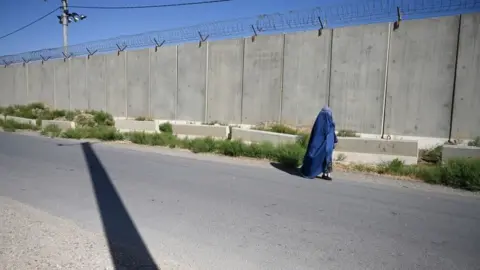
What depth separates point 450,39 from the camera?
920 cm

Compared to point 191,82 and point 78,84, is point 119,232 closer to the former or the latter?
point 191,82

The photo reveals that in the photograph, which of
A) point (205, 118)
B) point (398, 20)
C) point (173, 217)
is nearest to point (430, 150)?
point (398, 20)

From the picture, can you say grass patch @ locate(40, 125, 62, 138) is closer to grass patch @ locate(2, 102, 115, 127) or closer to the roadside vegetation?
the roadside vegetation

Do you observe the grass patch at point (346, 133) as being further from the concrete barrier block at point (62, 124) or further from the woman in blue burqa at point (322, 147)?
the concrete barrier block at point (62, 124)

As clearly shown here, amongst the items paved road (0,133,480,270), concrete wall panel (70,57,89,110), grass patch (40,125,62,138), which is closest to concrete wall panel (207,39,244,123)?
paved road (0,133,480,270)

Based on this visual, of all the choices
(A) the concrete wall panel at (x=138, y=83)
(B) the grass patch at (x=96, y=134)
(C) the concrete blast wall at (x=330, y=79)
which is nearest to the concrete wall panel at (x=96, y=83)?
(C) the concrete blast wall at (x=330, y=79)

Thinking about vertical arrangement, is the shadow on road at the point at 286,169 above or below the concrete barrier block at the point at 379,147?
below

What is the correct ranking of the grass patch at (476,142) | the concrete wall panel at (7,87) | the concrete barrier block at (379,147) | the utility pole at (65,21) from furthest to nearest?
the concrete wall panel at (7,87), the utility pole at (65,21), the grass patch at (476,142), the concrete barrier block at (379,147)

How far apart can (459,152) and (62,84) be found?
76.0ft

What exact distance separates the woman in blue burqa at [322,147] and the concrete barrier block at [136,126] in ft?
28.2

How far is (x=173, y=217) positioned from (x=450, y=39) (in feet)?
29.9

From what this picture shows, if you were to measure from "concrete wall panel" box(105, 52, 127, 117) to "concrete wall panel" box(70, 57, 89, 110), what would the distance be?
8.54 feet

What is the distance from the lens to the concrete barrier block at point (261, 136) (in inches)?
386

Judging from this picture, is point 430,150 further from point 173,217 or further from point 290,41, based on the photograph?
point 173,217
